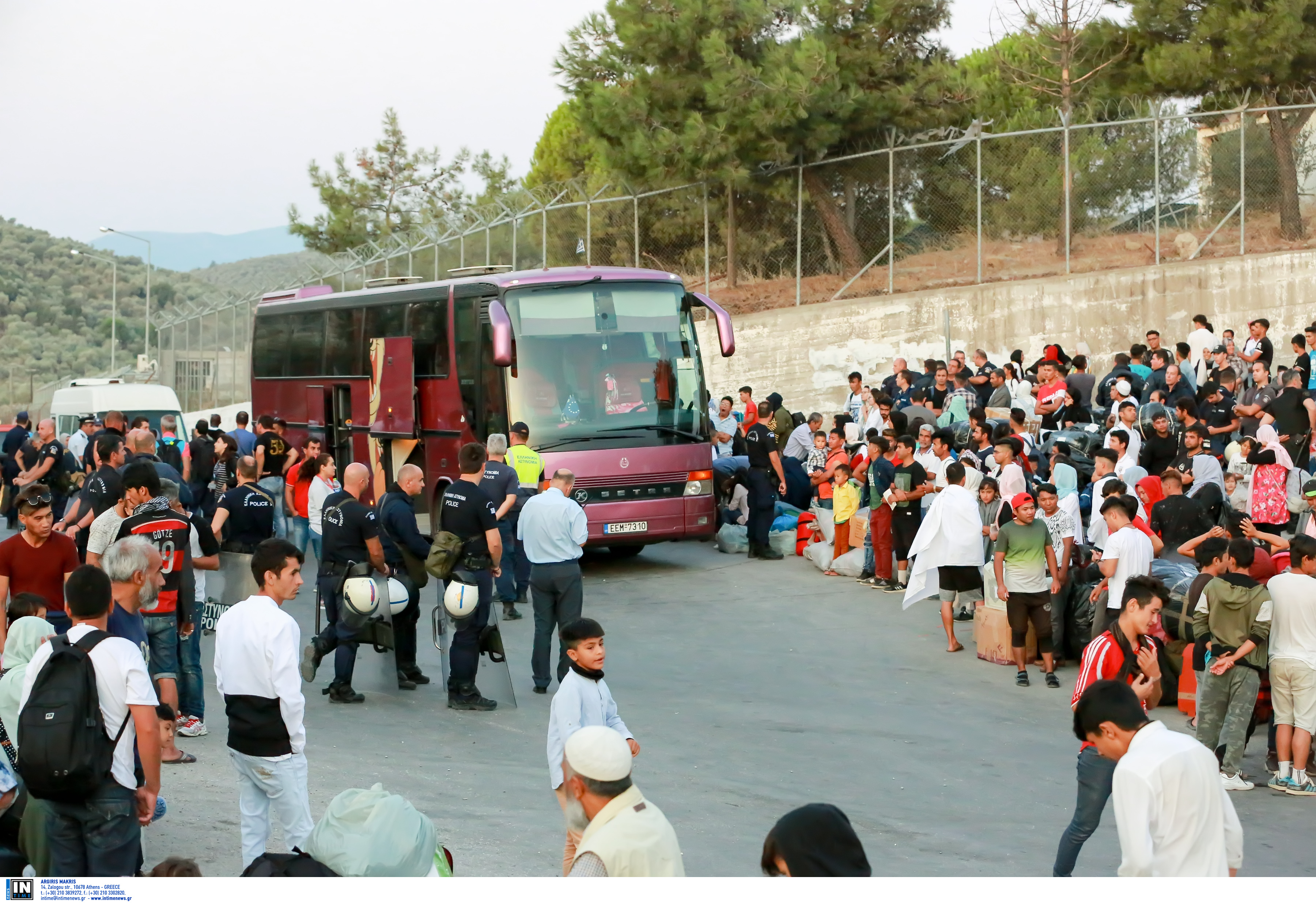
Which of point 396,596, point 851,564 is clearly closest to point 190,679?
point 396,596

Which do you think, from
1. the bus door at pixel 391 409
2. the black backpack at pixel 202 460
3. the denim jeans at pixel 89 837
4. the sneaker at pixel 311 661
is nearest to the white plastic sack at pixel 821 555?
the bus door at pixel 391 409

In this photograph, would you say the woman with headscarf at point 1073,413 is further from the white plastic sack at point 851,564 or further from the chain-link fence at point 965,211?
the chain-link fence at point 965,211

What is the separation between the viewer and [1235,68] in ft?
82.0

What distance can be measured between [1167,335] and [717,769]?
55.5 ft

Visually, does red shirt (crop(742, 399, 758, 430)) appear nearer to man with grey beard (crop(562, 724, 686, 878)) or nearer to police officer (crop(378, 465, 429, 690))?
police officer (crop(378, 465, 429, 690))

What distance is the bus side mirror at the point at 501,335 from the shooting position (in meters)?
16.0

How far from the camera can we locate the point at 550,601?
1121 centimetres

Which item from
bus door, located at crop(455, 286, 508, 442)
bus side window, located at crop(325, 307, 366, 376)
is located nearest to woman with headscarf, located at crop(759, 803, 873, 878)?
bus door, located at crop(455, 286, 508, 442)

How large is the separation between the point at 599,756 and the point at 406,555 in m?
6.68

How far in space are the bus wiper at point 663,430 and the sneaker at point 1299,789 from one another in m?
8.86

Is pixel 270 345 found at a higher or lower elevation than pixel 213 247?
lower

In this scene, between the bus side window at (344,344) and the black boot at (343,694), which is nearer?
the black boot at (343,694)

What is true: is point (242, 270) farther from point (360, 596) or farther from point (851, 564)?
point (360, 596)

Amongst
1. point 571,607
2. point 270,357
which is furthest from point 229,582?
point 270,357
